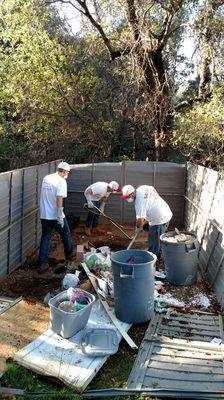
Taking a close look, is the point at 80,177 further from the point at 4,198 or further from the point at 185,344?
the point at 185,344

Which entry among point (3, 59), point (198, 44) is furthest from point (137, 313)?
point (3, 59)

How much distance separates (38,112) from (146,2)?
17.8 feet

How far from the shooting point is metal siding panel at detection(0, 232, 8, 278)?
7.50 metres

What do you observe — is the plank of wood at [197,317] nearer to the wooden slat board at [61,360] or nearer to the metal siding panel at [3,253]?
the wooden slat board at [61,360]

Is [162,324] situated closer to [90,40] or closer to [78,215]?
[78,215]

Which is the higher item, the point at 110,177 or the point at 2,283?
the point at 110,177

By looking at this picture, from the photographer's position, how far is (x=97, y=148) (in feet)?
55.0

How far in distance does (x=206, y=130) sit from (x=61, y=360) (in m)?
7.21

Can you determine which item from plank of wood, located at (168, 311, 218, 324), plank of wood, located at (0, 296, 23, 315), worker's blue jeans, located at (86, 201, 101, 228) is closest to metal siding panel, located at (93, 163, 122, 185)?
worker's blue jeans, located at (86, 201, 101, 228)

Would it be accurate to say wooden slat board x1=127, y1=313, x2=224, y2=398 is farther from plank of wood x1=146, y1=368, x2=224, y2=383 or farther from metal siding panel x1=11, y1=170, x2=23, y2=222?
metal siding panel x1=11, y1=170, x2=23, y2=222

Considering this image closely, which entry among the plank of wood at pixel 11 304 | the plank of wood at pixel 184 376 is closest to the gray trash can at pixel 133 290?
the plank of wood at pixel 184 376

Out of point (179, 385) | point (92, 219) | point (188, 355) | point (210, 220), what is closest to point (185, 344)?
point (188, 355)

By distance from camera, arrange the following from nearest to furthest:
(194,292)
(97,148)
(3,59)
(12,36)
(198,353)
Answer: (198,353) < (194,292) < (12,36) < (3,59) < (97,148)

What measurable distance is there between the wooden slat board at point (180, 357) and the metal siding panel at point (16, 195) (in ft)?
11.5
